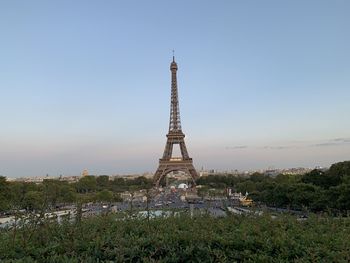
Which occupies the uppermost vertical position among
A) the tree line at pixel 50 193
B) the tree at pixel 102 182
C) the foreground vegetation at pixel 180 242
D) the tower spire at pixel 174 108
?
the tower spire at pixel 174 108

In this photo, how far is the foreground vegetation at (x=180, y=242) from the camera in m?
4.62

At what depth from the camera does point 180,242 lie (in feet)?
17.4

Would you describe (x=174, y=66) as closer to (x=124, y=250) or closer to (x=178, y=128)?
(x=178, y=128)

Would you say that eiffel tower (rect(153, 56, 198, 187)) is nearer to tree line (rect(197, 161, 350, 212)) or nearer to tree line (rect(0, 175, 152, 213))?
tree line (rect(0, 175, 152, 213))

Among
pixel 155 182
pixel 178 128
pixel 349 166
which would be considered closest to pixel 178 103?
pixel 178 128

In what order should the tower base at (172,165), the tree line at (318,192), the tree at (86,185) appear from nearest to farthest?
1. the tree line at (318,192)
2. the tower base at (172,165)
3. the tree at (86,185)

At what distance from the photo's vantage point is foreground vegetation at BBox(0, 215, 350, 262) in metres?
4.62

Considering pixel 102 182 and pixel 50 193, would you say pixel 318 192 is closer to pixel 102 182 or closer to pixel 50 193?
pixel 50 193

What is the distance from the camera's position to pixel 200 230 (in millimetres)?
5520

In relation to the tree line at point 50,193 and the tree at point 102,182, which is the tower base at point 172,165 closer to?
the tree line at point 50,193

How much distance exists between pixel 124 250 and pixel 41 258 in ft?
3.05

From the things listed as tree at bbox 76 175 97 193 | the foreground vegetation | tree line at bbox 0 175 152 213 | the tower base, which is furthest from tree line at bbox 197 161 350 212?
tree at bbox 76 175 97 193

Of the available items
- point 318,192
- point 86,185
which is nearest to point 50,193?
point 318,192

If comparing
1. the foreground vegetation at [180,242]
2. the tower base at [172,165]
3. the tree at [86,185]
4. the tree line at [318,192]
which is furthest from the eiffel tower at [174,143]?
the foreground vegetation at [180,242]
